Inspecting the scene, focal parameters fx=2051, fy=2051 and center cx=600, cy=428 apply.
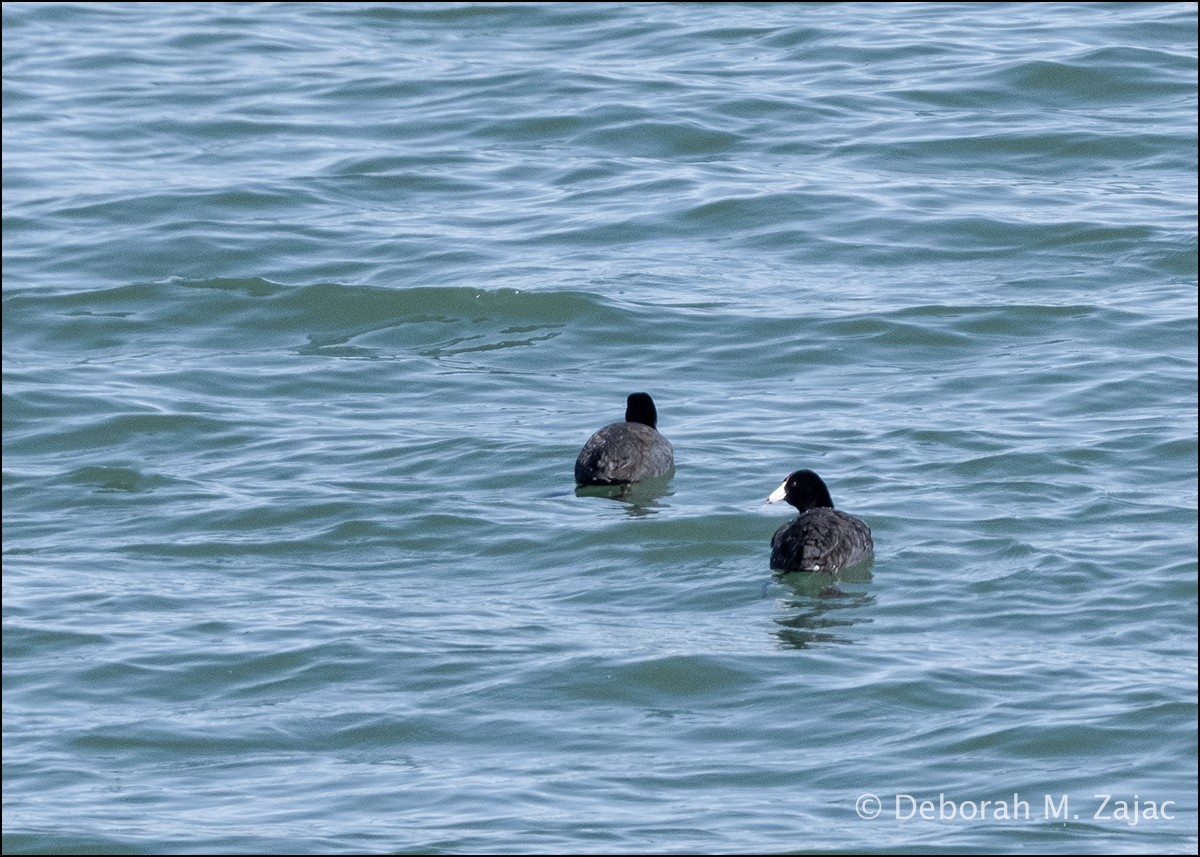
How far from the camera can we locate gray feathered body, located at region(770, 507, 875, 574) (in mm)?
12609

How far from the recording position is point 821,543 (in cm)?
1261

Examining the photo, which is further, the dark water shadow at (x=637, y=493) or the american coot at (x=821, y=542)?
the dark water shadow at (x=637, y=493)

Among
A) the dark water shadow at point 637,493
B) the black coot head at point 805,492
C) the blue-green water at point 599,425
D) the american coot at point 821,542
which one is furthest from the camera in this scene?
the dark water shadow at point 637,493

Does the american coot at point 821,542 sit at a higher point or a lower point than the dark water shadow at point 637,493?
higher

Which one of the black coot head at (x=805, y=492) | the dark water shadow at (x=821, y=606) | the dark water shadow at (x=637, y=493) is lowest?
the dark water shadow at (x=637, y=493)

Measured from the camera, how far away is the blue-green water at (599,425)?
10055 mm

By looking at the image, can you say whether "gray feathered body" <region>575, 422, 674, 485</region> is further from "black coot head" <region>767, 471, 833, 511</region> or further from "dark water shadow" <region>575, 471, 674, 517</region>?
"black coot head" <region>767, 471, 833, 511</region>

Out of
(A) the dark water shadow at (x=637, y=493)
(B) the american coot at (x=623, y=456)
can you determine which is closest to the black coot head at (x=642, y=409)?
(B) the american coot at (x=623, y=456)

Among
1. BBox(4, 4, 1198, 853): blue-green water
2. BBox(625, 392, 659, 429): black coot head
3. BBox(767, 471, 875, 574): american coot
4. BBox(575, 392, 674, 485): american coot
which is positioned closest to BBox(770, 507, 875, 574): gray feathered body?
BBox(767, 471, 875, 574): american coot

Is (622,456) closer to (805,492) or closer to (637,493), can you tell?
(637,493)

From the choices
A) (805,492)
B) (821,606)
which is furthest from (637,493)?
(821,606)

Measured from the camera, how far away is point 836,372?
1736 cm

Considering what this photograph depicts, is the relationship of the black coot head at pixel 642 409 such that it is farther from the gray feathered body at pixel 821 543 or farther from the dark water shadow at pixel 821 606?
the dark water shadow at pixel 821 606

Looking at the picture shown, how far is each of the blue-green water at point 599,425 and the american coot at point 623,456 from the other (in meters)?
0.19
